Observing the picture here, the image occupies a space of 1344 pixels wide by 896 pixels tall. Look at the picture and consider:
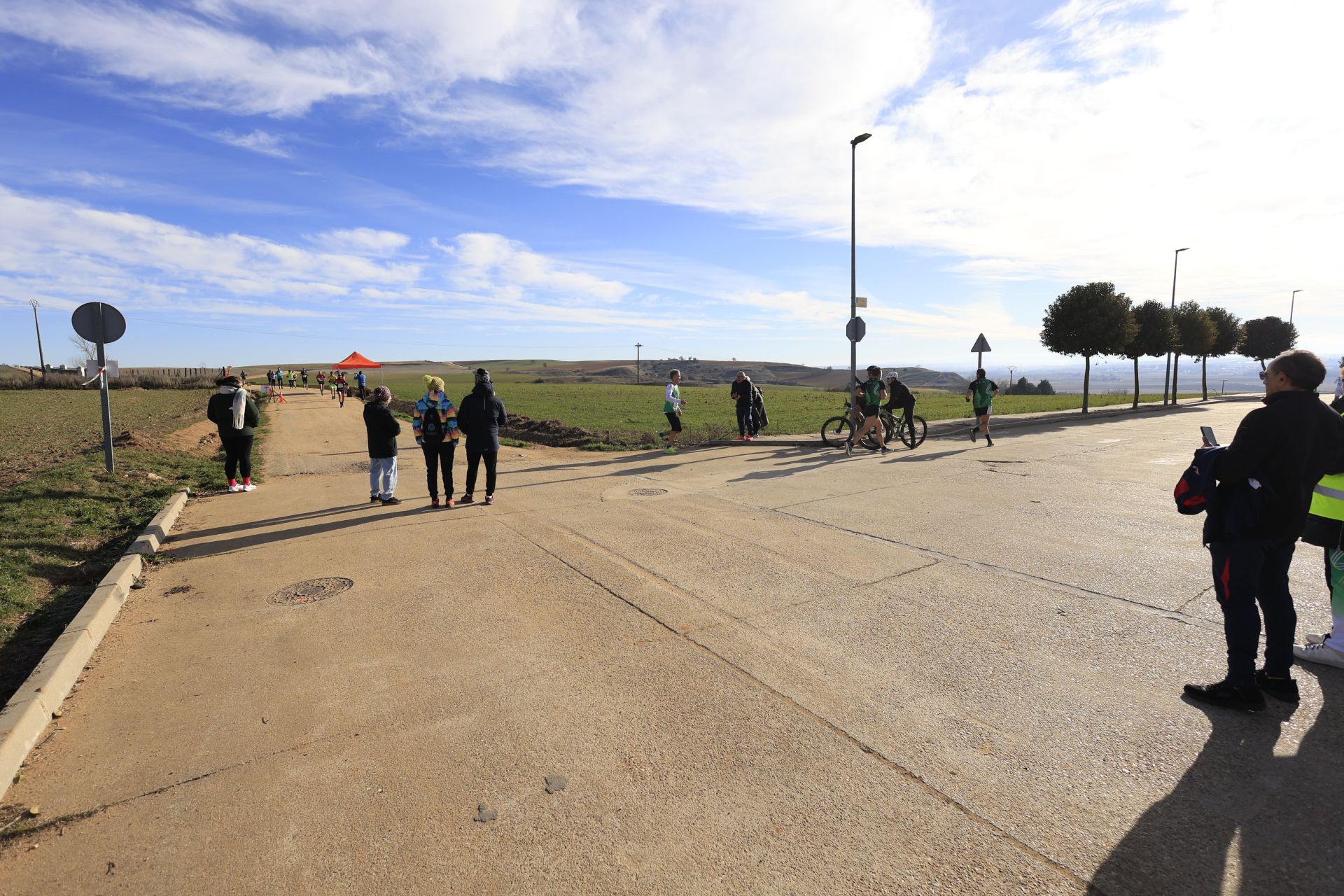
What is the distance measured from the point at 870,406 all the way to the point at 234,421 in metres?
11.6

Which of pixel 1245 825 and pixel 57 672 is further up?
pixel 57 672

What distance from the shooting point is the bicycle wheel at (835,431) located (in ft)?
50.8

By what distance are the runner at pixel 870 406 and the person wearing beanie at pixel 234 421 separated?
1099cm

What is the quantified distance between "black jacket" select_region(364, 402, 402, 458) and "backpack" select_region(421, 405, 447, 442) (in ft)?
1.60

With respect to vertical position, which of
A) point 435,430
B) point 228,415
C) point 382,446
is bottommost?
point 382,446

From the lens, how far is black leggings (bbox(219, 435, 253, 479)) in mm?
10531

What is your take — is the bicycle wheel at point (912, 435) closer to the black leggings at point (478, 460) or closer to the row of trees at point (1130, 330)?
the black leggings at point (478, 460)

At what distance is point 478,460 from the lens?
9078mm

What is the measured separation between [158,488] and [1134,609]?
12.5 meters

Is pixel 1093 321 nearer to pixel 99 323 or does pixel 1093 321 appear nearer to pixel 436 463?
pixel 436 463

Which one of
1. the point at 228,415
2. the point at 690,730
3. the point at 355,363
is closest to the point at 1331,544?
the point at 690,730

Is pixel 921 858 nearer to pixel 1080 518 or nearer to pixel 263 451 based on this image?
pixel 1080 518

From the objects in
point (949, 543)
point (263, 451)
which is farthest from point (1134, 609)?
point (263, 451)

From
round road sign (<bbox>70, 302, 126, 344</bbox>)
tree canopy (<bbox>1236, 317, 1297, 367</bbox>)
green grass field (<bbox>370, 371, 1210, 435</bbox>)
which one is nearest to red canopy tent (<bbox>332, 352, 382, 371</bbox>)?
green grass field (<bbox>370, 371, 1210, 435</bbox>)
